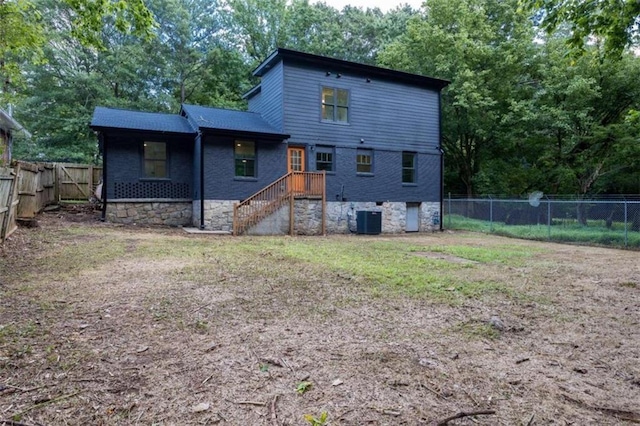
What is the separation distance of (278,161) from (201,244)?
6.05 meters

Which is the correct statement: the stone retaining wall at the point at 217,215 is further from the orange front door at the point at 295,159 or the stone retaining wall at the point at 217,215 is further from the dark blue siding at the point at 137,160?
the orange front door at the point at 295,159

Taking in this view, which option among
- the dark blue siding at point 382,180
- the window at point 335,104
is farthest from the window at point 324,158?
the window at point 335,104

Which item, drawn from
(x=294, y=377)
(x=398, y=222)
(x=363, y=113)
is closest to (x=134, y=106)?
(x=363, y=113)

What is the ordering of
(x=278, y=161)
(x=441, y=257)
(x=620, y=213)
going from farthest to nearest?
(x=278, y=161) → (x=620, y=213) → (x=441, y=257)

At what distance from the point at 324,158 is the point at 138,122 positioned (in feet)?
23.4

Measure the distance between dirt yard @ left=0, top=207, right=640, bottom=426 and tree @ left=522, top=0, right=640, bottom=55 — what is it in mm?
3804

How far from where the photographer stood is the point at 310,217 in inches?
548

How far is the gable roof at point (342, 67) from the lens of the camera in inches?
558

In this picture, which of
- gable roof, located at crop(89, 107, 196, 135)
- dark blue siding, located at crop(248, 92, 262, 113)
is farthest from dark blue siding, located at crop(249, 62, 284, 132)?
gable roof, located at crop(89, 107, 196, 135)

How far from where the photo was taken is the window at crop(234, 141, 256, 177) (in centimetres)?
1419

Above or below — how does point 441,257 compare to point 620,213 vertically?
below

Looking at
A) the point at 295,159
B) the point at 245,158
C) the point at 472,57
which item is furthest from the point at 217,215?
the point at 472,57

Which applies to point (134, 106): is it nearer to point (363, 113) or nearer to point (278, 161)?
point (278, 161)

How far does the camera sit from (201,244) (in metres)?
9.44
